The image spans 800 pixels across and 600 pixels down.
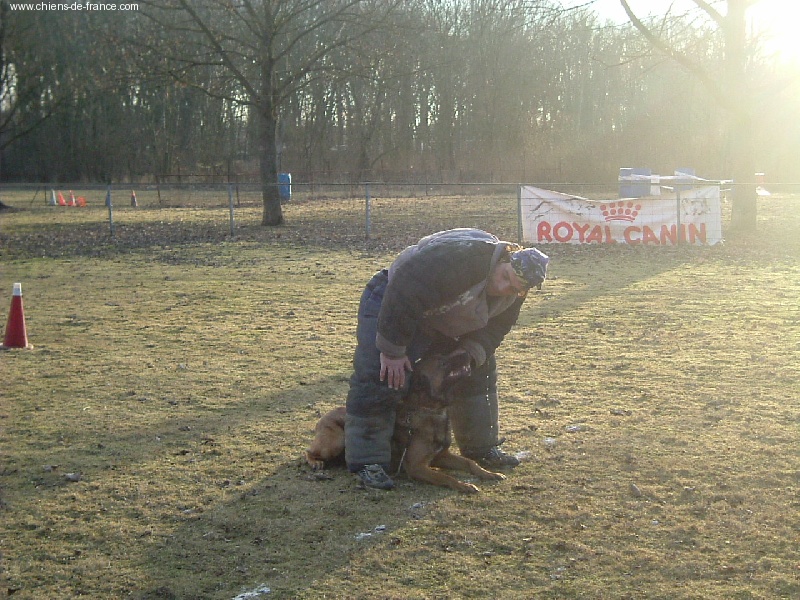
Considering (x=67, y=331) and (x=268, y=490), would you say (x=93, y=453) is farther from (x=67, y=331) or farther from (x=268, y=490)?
(x=67, y=331)

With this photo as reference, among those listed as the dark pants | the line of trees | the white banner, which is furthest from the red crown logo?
the line of trees

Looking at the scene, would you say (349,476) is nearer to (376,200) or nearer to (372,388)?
(372,388)

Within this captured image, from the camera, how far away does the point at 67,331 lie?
32.8 ft

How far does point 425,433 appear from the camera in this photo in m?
5.24

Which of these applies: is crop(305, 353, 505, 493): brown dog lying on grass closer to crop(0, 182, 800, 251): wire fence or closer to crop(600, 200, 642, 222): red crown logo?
crop(0, 182, 800, 251): wire fence

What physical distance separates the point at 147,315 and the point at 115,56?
17.2 m

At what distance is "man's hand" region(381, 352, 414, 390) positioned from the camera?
4815 mm

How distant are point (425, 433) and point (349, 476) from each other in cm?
55

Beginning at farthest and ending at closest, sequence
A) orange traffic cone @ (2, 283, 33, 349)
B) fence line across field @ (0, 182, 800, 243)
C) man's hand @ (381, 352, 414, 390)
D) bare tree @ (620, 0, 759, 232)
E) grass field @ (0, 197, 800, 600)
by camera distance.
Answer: fence line across field @ (0, 182, 800, 243)
bare tree @ (620, 0, 759, 232)
orange traffic cone @ (2, 283, 33, 349)
man's hand @ (381, 352, 414, 390)
grass field @ (0, 197, 800, 600)

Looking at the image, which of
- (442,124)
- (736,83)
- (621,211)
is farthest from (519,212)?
(442,124)

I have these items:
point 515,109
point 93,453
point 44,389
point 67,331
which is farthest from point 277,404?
point 515,109

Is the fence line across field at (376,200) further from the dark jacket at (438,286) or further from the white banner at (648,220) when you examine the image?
the dark jacket at (438,286)

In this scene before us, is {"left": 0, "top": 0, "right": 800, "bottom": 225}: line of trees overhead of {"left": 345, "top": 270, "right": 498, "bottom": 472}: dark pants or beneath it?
overhead

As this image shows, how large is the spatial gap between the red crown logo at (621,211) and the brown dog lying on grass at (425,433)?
1433cm
